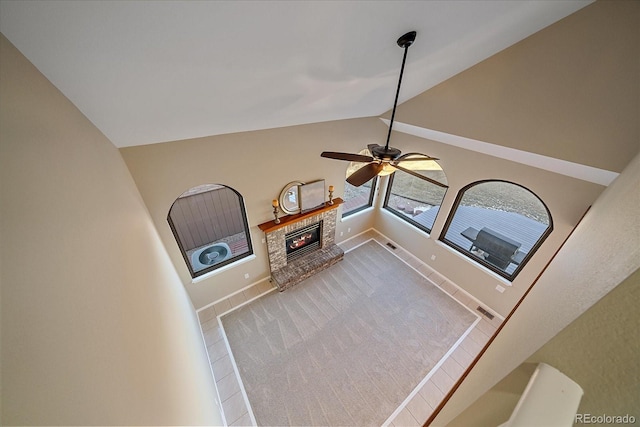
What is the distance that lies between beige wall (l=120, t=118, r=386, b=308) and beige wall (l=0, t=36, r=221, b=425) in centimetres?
131

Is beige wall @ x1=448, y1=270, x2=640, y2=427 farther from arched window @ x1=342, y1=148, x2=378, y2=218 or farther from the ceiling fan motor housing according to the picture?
arched window @ x1=342, y1=148, x2=378, y2=218

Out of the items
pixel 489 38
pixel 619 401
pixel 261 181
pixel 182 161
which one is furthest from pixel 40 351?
pixel 489 38

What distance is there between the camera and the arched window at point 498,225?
360 cm

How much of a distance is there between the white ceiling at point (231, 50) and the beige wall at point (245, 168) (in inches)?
10.4

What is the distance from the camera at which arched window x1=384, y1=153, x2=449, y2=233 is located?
463 cm

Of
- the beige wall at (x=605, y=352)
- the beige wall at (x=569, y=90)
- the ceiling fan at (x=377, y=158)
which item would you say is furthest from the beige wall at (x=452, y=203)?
the beige wall at (x=605, y=352)

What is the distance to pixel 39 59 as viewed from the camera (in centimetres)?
107

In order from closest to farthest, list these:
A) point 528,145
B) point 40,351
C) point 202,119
Answer: point 40,351
point 202,119
point 528,145

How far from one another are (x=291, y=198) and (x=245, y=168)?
1105mm

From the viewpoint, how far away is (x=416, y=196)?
5281 millimetres

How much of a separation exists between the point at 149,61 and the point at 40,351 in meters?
1.49

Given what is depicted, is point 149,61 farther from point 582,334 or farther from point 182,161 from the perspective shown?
point 582,334

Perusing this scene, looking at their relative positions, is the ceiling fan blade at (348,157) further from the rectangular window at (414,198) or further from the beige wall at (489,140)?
the rectangular window at (414,198)

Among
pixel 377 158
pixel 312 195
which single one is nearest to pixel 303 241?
pixel 312 195
